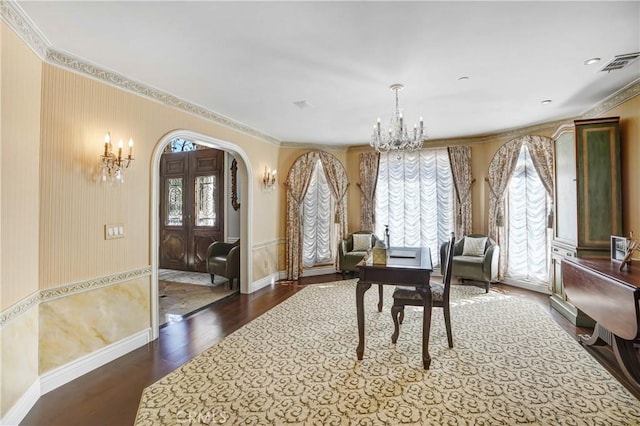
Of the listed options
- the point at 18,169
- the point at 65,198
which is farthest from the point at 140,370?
the point at 18,169

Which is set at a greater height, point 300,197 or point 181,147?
point 181,147

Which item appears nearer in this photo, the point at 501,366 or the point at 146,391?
the point at 146,391

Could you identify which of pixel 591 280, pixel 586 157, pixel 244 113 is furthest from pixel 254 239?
pixel 586 157

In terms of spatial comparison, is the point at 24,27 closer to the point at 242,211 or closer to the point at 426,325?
the point at 242,211

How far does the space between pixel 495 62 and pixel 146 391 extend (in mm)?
3960

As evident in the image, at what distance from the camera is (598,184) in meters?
3.38

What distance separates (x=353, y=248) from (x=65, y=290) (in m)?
4.44

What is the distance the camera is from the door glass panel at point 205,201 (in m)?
6.36

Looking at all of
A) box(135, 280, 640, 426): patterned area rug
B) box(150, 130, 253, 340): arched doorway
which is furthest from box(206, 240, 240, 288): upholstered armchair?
box(135, 280, 640, 426): patterned area rug

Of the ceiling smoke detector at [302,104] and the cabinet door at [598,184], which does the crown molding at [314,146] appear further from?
the cabinet door at [598,184]

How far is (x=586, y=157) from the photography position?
11.3ft

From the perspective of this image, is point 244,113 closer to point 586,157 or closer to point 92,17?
point 92,17

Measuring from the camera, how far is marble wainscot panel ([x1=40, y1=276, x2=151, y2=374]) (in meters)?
2.33

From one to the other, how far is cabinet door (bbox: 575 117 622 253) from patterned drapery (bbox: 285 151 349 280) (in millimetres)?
3790
